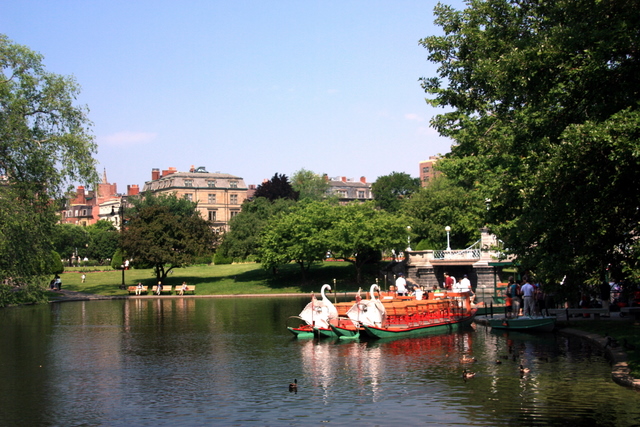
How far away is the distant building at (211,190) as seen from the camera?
132 metres

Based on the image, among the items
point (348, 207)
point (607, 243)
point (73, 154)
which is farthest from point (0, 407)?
point (348, 207)

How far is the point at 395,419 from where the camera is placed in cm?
1483

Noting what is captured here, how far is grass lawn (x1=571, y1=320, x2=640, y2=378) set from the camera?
17.9 m

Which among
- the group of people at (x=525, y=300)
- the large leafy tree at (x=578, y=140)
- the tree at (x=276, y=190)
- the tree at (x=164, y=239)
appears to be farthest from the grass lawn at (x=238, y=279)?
the large leafy tree at (x=578, y=140)

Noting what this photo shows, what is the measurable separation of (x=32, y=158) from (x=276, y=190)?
228 ft

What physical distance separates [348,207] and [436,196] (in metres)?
12.9

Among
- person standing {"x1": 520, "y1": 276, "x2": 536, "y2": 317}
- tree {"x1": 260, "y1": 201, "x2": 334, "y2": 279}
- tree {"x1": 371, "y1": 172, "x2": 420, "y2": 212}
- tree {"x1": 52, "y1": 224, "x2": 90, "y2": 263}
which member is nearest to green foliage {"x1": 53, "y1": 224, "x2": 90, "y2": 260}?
tree {"x1": 52, "y1": 224, "x2": 90, "y2": 263}

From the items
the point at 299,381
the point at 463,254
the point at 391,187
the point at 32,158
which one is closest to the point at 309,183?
the point at 391,187

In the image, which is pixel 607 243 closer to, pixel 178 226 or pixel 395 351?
pixel 395 351

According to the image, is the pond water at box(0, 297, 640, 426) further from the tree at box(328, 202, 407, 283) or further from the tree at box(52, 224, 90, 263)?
the tree at box(52, 224, 90, 263)

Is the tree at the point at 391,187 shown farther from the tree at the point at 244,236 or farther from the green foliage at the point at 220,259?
the tree at the point at 244,236

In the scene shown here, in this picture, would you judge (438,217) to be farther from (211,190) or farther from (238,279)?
(211,190)

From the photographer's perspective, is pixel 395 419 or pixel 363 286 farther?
pixel 363 286

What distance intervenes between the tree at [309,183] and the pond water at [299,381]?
96.6 metres
